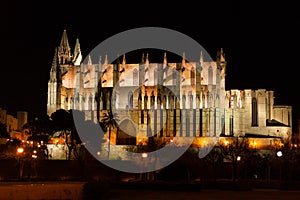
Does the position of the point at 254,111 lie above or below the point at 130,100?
below

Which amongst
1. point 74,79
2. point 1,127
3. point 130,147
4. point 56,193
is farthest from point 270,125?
point 56,193

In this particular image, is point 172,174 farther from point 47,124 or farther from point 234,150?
point 47,124

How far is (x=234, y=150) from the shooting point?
54438 mm

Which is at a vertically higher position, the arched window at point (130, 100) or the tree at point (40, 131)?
the arched window at point (130, 100)

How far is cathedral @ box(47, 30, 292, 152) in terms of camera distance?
73375 millimetres

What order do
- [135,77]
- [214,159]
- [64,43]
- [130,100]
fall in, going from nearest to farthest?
1. [214,159]
2. [130,100]
3. [135,77]
4. [64,43]

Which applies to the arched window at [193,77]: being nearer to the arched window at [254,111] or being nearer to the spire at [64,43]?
the arched window at [254,111]

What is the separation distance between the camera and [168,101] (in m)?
76.2

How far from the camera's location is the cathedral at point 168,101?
73.4 metres

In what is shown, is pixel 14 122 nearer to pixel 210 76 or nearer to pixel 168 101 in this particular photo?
pixel 168 101

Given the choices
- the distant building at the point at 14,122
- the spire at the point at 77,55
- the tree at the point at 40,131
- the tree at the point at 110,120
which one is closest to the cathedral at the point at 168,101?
the tree at the point at 110,120

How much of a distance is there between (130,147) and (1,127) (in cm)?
1698

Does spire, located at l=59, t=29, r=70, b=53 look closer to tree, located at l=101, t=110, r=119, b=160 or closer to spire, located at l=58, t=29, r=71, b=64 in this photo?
spire, located at l=58, t=29, r=71, b=64

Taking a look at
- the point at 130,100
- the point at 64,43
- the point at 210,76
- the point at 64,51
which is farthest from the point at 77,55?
the point at 210,76
